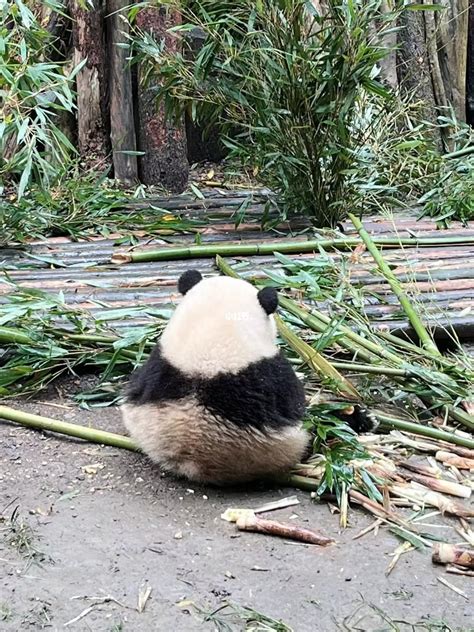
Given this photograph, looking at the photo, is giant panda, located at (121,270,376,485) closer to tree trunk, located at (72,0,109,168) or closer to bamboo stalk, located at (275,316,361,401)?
bamboo stalk, located at (275,316,361,401)

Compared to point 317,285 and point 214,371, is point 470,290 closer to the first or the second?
point 317,285

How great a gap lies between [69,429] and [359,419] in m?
0.82

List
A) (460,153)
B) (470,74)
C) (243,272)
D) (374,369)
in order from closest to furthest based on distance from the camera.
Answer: (374,369) < (243,272) < (460,153) < (470,74)

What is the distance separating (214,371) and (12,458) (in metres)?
0.66

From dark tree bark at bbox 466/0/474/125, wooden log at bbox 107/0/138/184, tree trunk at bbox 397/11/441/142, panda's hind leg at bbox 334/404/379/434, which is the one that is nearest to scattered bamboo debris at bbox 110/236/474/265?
panda's hind leg at bbox 334/404/379/434

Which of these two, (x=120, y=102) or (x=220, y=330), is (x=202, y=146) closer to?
(x=120, y=102)

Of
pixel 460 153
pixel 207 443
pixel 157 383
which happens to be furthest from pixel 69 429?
pixel 460 153

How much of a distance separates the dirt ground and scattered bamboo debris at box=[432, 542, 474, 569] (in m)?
0.03

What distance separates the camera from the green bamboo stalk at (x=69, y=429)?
2.32 metres

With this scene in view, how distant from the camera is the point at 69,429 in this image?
92.9 inches

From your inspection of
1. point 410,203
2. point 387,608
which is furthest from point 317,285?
point 410,203

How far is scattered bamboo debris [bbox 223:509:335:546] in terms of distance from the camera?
6.21 feet

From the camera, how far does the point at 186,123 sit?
6367 mm

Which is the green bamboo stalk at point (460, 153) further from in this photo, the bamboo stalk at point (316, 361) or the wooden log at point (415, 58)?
the bamboo stalk at point (316, 361)
